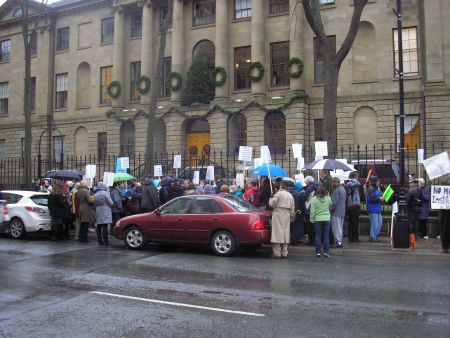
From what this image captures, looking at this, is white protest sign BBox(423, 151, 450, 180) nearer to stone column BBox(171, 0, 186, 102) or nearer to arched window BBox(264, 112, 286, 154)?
arched window BBox(264, 112, 286, 154)

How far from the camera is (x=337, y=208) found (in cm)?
1254

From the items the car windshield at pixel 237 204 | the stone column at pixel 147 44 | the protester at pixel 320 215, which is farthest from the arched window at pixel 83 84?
the protester at pixel 320 215

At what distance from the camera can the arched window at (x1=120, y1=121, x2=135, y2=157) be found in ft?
117

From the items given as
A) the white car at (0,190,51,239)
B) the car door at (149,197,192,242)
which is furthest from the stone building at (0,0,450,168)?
the car door at (149,197,192,242)

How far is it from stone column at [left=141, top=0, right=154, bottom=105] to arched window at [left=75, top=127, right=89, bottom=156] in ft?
23.6

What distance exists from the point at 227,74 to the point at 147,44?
7.15 meters

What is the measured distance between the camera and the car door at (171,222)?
12.0 metres

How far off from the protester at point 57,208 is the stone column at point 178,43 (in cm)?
1952

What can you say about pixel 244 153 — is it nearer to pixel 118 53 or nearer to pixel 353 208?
pixel 353 208

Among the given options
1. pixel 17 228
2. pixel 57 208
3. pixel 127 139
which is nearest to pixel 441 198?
pixel 57 208

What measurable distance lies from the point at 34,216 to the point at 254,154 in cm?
1737

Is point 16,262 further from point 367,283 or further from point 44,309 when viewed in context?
point 367,283

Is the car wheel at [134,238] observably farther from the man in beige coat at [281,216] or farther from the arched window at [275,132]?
the arched window at [275,132]

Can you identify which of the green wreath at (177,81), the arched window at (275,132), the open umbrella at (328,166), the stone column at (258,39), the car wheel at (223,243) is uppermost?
the stone column at (258,39)
